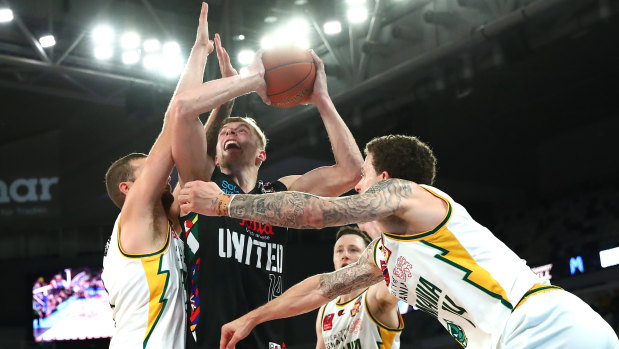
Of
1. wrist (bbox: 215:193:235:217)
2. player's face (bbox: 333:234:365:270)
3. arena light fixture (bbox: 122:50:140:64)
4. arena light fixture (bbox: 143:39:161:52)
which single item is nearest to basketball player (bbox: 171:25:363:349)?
wrist (bbox: 215:193:235:217)

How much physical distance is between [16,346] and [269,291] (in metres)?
12.6

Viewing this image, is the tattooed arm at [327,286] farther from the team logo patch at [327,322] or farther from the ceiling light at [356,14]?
the ceiling light at [356,14]

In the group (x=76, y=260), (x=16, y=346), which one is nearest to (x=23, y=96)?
(x=76, y=260)

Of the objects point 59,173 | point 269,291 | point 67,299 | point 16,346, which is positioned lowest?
point 16,346

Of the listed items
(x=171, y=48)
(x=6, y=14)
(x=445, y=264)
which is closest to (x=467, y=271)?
(x=445, y=264)

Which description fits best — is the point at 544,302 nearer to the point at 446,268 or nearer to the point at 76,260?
the point at 446,268

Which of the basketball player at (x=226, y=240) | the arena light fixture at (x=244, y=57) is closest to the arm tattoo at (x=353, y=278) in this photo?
the basketball player at (x=226, y=240)

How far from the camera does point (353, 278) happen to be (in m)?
3.85

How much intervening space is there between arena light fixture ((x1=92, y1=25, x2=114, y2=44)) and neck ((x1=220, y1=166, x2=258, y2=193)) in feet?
24.2

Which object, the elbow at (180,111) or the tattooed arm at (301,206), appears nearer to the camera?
the tattooed arm at (301,206)

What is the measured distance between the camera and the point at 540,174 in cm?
1756

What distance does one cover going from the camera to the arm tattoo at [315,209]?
3070 mm

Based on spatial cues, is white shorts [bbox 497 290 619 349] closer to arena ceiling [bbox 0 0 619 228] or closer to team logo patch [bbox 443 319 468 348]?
team logo patch [bbox 443 319 468 348]

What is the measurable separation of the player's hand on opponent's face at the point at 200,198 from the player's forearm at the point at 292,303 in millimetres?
600
